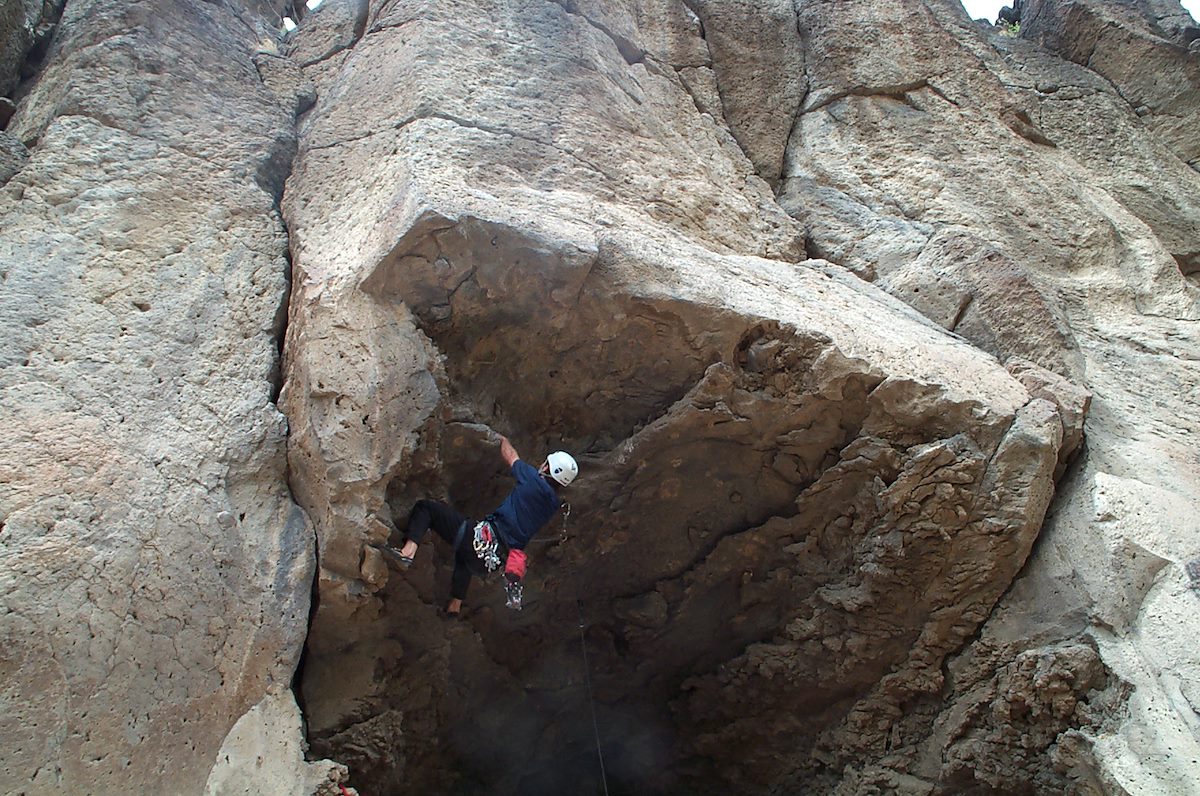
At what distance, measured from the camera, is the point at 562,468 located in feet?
14.1

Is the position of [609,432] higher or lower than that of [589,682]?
higher

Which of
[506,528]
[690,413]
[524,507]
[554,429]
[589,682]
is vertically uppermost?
[690,413]

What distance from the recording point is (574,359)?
14.9 feet

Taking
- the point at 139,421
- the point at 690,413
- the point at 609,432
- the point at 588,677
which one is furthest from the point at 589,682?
the point at 139,421

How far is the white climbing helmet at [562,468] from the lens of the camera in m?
4.32

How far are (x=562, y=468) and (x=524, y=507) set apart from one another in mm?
262

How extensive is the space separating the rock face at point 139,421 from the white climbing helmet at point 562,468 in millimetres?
1149

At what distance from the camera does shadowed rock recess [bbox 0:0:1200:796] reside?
3670 mm

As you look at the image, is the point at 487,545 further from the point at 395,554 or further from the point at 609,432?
the point at 609,432

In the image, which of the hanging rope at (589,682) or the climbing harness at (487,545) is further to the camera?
the hanging rope at (589,682)

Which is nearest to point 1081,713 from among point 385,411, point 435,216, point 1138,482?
point 1138,482

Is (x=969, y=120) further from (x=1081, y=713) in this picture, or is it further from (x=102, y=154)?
(x=102, y=154)

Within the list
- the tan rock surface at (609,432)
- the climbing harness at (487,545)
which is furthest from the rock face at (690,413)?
the climbing harness at (487,545)

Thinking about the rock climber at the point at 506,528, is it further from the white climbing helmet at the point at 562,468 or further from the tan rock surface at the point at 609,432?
the tan rock surface at the point at 609,432
